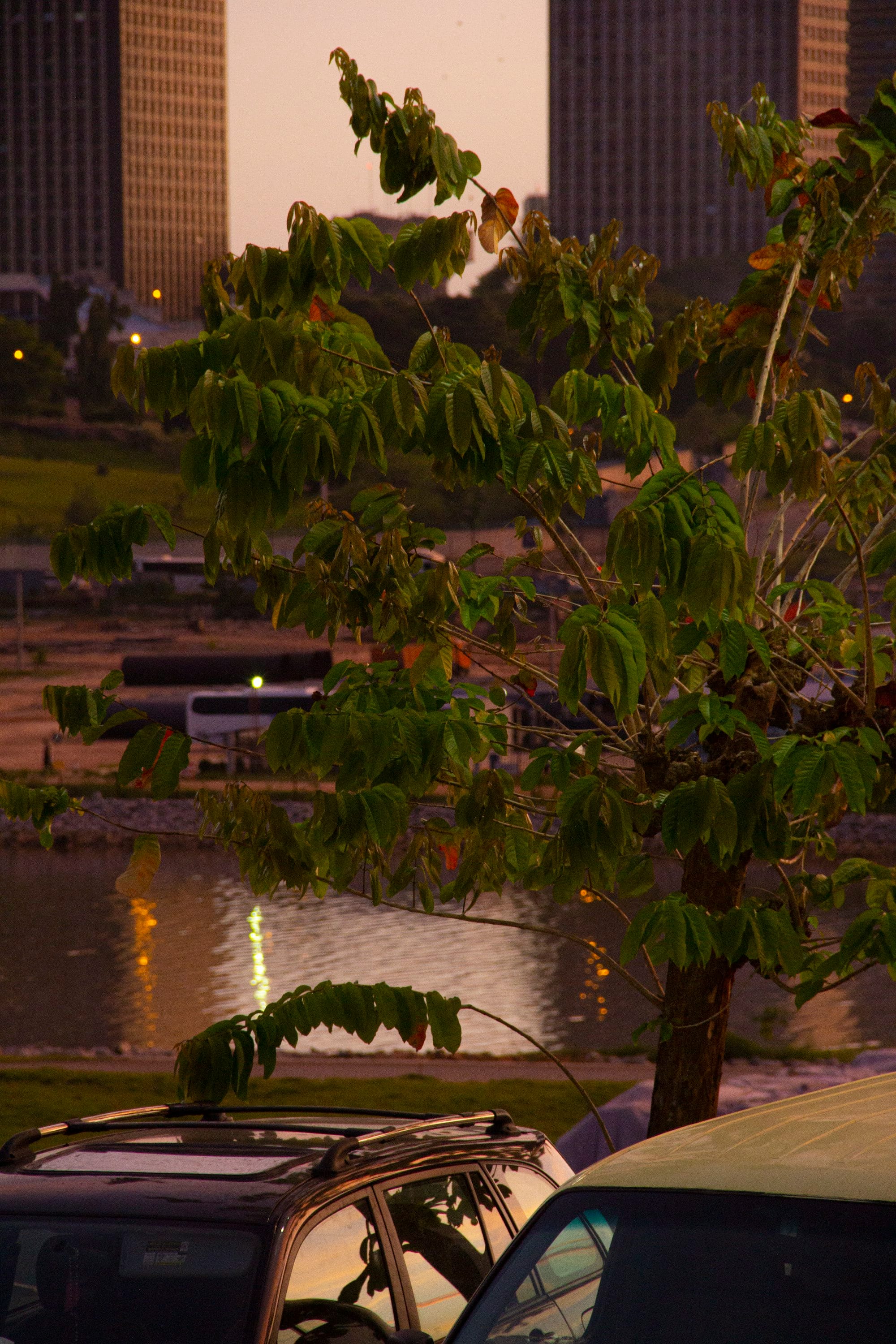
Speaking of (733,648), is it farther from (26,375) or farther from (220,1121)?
(26,375)

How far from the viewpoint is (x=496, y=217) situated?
5.51 meters

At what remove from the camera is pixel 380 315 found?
130 meters

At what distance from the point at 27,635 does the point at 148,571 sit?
914 cm

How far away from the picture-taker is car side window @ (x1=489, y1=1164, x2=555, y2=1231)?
4727 mm

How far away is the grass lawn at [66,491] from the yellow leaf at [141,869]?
109m

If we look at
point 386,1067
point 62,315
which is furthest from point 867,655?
point 62,315

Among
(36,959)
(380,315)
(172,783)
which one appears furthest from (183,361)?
(380,315)

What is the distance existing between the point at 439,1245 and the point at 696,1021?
63.9 inches

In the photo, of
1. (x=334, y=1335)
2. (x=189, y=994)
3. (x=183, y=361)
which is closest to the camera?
(x=334, y=1335)

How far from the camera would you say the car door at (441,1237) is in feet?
13.6

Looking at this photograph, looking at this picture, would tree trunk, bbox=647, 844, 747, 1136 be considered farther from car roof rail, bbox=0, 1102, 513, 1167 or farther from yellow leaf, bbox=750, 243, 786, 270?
yellow leaf, bbox=750, 243, 786, 270

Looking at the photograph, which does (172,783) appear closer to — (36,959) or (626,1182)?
(626,1182)

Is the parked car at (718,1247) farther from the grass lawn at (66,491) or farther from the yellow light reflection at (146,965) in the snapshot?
the grass lawn at (66,491)

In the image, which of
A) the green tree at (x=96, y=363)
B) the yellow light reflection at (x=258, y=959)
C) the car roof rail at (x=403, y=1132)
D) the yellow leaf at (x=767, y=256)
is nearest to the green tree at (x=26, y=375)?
the green tree at (x=96, y=363)
